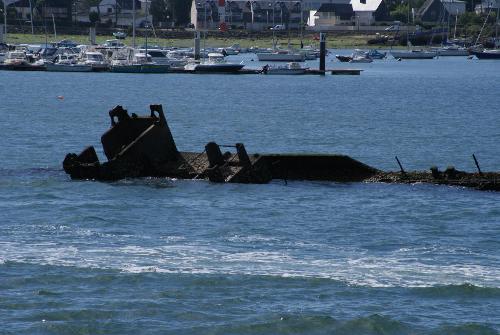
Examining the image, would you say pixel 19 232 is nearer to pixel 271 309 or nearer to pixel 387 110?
pixel 271 309

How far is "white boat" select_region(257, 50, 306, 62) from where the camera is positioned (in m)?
165

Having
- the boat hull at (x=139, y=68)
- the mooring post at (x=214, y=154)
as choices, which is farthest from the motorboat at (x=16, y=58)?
the mooring post at (x=214, y=154)

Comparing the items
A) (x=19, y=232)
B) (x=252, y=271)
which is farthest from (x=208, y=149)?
(x=252, y=271)

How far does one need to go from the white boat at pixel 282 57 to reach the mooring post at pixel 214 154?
128165 mm

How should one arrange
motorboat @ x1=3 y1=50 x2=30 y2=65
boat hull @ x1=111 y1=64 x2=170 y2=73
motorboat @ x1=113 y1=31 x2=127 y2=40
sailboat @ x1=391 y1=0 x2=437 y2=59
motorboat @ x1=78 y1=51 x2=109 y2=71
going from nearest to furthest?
boat hull @ x1=111 y1=64 x2=170 y2=73 → motorboat @ x1=78 y1=51 x2=109 y2=71 → motorboat @ x1=3 y1=50 x2=30 y2=65 → motorboat @ x1=113 y1=31 x2=127 y2=40 → sailboat @ x1=391 y1=0 x2=437 y2=59

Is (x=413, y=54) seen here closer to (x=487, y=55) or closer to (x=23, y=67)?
(x=487, y=55)

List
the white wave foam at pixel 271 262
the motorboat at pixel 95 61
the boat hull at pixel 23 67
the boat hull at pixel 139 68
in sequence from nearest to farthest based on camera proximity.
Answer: the white wave foam at pixel 271 262 < the boat hull at pixel 139 68 < the motorboat at pixel 95 61 < the boat hull at pixel 23 67

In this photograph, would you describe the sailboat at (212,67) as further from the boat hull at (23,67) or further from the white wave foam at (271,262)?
the white wave foam at (271,262)

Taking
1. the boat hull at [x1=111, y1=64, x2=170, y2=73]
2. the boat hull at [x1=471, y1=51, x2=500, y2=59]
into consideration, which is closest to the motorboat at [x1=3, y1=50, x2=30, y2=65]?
the boat hull at [x1=111, y1=64, x2=170, y2=73]

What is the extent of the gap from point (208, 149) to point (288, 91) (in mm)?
69829

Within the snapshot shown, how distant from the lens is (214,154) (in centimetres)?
3666

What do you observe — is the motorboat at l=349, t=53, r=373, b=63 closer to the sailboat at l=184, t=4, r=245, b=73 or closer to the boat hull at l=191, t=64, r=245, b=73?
the sailboat at l=184, t=4, r=245, b=73

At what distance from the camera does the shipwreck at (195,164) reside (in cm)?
3688

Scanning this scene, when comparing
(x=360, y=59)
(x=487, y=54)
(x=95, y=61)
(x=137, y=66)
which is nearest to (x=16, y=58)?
(x=95, y=61)
